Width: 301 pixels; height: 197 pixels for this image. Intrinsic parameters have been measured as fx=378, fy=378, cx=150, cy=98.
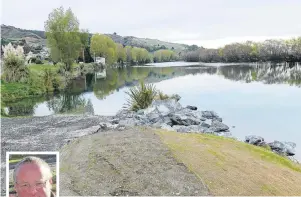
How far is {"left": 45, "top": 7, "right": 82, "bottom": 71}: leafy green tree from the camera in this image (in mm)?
19359

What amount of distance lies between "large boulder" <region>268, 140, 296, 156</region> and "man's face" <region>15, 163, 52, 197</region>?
5.57 meters

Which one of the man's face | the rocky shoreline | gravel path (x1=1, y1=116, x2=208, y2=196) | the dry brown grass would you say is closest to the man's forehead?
the man's face

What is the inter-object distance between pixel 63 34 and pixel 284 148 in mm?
15829

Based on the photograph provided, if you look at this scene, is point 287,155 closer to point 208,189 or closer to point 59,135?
point 208,189

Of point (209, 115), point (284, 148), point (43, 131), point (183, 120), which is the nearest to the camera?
point (284, 148)

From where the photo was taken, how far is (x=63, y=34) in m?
20.3

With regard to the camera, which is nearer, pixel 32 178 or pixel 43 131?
pixel 32 178

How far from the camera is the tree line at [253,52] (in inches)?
1773


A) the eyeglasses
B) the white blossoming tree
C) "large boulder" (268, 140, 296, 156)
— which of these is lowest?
"large boulder" (268, 140, 296, 156)

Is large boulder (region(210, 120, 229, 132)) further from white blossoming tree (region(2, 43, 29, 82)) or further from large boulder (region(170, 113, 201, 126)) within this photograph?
white blossoming tree (region(2, 43, 29, 82))

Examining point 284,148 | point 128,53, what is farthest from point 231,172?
point 128,53

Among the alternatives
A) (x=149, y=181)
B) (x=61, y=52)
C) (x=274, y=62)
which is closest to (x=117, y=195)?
(x=149, y=181)

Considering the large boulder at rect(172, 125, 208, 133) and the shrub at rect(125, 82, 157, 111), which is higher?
the shrub at rect(125, 82, 157, 111)

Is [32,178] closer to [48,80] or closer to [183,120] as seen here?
[183,120]
